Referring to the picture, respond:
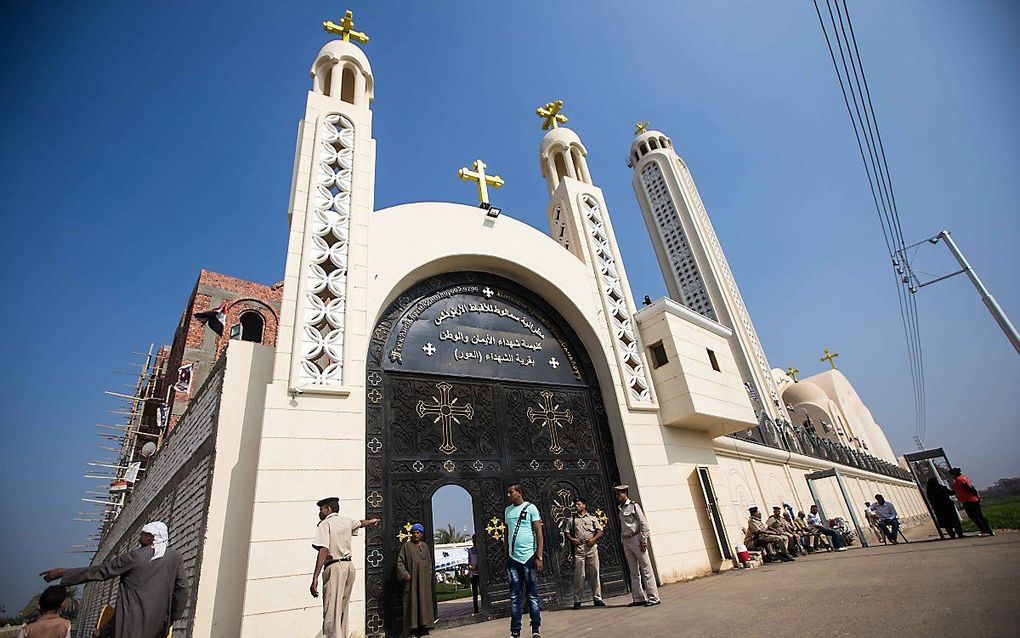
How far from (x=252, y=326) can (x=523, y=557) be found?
17.3 metres

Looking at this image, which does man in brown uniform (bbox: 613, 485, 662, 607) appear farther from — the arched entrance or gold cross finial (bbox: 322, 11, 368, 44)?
gold cross finial (bbox: 322, 11, 368, 44)

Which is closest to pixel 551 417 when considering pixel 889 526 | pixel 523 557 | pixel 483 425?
pixel 483 425

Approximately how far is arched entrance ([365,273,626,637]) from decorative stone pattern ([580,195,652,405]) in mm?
748

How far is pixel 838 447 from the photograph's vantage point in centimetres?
2130

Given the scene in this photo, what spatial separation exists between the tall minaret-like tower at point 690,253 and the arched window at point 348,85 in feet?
81.5

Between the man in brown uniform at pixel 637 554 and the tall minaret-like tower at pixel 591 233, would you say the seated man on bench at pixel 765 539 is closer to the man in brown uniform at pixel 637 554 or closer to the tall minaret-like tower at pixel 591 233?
the tall minaret-like tower at pixel 591 233

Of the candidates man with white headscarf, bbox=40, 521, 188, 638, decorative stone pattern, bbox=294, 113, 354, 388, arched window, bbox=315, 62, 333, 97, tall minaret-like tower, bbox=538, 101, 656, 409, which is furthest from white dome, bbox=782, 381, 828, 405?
man with white headscarf, bbox=40, 521, 188, 638

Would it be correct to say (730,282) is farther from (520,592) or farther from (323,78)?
(520,592)

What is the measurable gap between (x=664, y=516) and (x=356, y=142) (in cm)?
879

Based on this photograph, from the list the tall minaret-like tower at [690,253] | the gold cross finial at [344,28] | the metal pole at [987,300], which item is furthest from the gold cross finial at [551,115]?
the tall minaret-like tower at [690,253]

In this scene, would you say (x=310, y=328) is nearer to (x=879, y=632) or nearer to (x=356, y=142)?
(x=356, y=142)

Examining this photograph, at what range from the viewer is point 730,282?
31.9 meters

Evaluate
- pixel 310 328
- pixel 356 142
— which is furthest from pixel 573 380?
pixel 356 142

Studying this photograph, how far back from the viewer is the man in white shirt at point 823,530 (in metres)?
11.7
